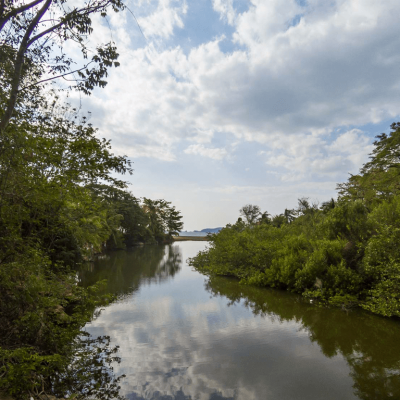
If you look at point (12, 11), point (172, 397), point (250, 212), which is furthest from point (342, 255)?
point (250, 212)

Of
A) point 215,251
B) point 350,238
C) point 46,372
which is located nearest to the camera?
point 46,372

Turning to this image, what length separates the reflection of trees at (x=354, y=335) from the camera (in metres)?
5.42

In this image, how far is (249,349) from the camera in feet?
23.2

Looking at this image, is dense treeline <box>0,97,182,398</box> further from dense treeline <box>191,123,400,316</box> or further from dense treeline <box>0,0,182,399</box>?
dense treeline <box>191,123,400,316</box>

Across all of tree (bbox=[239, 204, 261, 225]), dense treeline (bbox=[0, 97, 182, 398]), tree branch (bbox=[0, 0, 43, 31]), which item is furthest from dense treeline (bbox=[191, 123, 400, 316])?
tree (bbox=[239, 204, 261, 225])

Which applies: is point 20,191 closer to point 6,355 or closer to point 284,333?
point 6,355

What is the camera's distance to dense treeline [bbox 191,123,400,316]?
8.80m

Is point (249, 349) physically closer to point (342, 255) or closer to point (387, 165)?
point (342, 255)

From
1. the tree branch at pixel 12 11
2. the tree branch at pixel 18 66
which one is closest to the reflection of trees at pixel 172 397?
the tree branch at pixel 18 66

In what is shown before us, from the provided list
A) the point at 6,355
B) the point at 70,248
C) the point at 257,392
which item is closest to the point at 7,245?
the point at 6,355

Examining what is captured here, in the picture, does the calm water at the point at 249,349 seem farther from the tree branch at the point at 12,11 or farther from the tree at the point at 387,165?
the tree at the point at 387,165

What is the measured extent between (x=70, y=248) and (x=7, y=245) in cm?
1057

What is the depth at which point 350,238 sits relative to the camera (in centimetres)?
1234

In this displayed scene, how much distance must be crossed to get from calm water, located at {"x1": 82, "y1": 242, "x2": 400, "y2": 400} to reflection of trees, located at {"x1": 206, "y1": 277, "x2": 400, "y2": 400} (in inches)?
0.8
